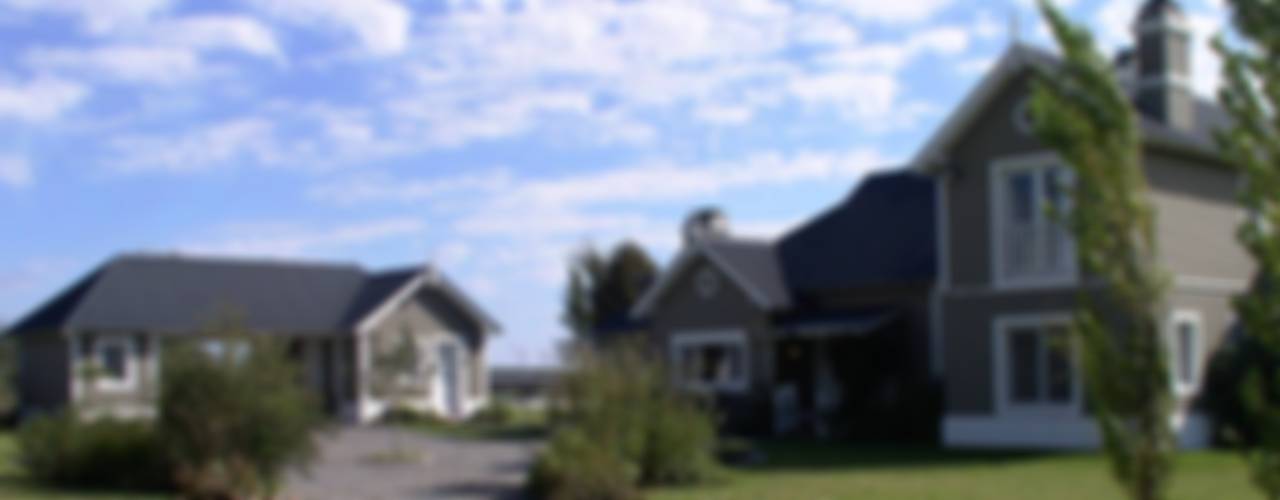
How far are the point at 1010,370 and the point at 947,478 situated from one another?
6412 mm

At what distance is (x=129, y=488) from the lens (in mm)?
16766

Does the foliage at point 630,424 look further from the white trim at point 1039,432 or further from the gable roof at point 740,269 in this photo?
the gable roof at point 740,269

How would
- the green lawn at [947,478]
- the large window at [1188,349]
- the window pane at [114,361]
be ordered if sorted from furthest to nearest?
1. the window pane at [114,361]
2. the large window at [1188,349]
3. the green lawn at [947,478]

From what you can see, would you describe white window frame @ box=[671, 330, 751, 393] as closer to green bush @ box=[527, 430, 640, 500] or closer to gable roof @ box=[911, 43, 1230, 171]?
gable roof @ box=[911, 43, 1230, 171]

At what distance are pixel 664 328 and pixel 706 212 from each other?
5658mm

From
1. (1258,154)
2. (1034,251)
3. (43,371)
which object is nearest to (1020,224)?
(1034,251)

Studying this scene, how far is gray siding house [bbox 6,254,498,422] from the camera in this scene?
34625 mm

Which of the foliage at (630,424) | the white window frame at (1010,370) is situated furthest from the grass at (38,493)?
the white window frame at (1010,370)

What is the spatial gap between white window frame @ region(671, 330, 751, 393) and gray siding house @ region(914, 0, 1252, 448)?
5.69 meters

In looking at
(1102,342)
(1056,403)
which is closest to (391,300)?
(1056,403)

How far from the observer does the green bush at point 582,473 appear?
15281 mm

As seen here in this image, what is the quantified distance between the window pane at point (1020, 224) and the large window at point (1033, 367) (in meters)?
0.99

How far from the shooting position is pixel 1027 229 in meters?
22.9

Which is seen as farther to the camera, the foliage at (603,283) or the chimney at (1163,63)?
the foliage at (603,283)
